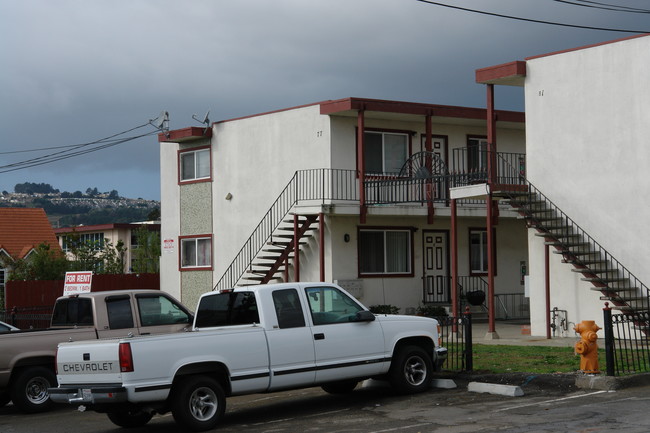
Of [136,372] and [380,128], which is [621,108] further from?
[136,372]

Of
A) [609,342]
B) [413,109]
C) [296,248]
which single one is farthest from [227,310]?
[413,109]

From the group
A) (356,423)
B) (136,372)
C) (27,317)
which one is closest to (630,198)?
(356,423)

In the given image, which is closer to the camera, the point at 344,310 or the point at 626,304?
the point at 344,310

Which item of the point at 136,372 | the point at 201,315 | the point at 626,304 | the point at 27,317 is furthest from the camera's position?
the point at 27,317

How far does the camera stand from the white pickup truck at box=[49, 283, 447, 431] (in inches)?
462

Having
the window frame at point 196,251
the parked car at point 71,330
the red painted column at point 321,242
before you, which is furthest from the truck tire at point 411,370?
the window frame at point 196,251

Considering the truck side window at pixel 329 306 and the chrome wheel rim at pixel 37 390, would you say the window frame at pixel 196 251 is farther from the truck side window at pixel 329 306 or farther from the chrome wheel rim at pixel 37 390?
the truck side window at pixel 329 306

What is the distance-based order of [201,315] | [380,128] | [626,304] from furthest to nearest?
[380,128] < [626,304] < [201,315]

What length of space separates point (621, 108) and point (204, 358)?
12.5 meters

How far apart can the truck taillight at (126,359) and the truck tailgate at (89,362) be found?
0.08 meters

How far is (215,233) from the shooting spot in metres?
32.2

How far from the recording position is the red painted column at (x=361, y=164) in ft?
89.2

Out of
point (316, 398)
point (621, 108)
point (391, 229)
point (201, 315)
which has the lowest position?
point (316, 398)

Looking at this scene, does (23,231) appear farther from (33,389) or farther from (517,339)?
(33,389)
